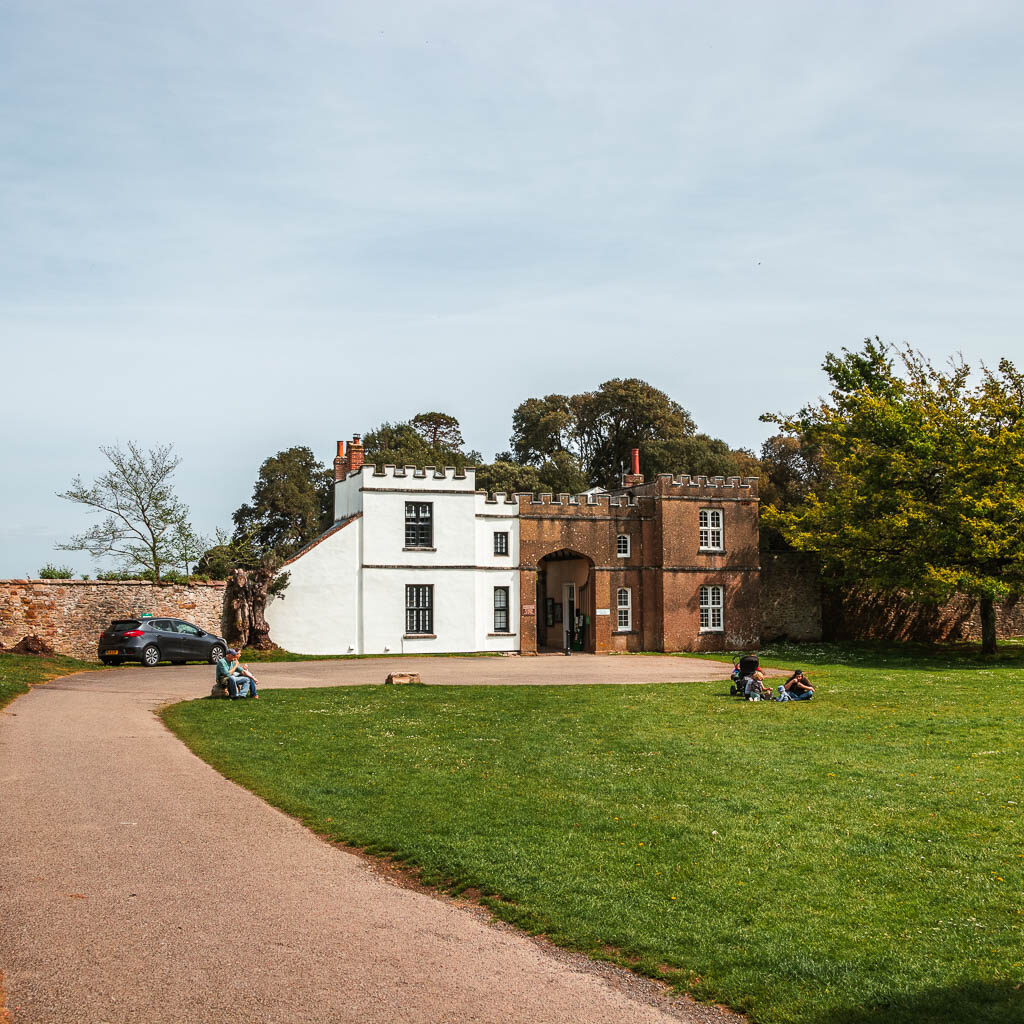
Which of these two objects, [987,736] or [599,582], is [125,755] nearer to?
[987,736]

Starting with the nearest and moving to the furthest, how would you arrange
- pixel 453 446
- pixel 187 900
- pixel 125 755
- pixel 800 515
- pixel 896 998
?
pixel 896 998 → pixel 187 900 → pixel 125 755 → pixel 800 515 → pixel 453 446

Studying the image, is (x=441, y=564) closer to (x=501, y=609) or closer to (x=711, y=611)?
(x=501, y=609)

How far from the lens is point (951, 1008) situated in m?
5.89

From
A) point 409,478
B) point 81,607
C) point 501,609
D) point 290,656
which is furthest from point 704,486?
point 81,607

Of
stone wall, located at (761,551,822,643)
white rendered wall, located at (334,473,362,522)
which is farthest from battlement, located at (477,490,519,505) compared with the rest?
stone wall, located at (761,551,822,643)

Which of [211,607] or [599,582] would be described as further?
[599,582]

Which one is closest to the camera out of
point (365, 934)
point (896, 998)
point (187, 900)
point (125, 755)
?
point (896, 998)

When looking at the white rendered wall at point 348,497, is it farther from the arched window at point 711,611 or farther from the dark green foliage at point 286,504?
the dark green foliage at point 286,504

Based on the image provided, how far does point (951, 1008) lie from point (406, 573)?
Answer: 3559 cm

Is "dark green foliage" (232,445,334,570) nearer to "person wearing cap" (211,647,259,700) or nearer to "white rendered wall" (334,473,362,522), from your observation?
"white rendered wall" (334,473,362,522)

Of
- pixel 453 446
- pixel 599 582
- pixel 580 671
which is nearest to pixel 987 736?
pixel 580 671

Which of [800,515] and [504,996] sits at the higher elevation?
[800,515]

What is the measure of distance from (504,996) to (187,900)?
2.95 metres

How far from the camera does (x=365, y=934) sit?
712 cm
